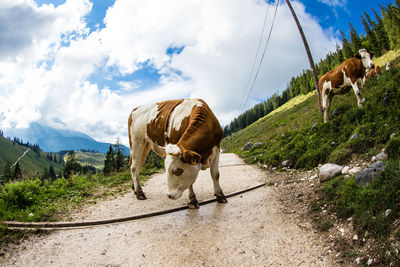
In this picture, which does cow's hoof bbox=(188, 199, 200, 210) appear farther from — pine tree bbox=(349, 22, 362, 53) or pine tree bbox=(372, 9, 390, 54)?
pine tree bbox=(349, 22, 362, 53)

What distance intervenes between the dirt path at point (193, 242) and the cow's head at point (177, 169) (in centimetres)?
89

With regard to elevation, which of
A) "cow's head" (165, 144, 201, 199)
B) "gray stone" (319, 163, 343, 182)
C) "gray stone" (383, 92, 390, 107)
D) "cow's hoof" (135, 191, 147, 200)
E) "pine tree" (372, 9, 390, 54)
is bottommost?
"gray stone" (319, 163, 343, 182)

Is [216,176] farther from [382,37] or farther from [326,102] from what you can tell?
[382,37]

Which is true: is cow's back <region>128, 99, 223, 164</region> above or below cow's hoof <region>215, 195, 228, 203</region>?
above

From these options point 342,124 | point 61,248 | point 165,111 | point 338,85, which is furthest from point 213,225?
point 338,85

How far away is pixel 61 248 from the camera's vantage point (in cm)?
427

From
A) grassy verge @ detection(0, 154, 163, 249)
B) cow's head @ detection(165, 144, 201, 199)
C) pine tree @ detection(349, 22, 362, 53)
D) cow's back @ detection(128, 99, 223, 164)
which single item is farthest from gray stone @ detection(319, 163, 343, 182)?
pine tree @ detection(349, 22, 362, 53)

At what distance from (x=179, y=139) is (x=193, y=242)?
245cm

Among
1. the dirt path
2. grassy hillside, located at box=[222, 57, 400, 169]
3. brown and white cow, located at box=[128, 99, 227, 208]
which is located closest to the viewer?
the dirt path

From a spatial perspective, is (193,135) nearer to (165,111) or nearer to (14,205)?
(165,111)

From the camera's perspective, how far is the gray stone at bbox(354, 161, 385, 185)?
4124 mm

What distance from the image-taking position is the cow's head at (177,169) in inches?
185

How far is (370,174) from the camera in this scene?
4.21 meters

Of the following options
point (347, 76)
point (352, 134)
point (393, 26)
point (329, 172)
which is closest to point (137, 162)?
point (329, 172)
